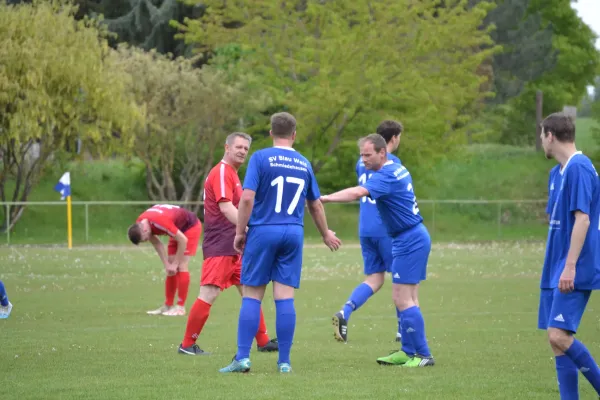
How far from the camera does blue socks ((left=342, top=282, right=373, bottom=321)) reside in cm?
1111

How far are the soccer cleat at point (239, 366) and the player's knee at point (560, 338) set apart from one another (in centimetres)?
283

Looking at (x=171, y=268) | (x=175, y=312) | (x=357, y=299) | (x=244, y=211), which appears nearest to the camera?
(x=244, y=211)

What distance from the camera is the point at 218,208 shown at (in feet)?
33.9

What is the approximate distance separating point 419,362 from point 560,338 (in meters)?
2.64

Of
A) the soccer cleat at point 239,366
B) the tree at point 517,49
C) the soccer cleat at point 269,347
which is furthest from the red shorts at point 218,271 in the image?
the tree at point 517,49

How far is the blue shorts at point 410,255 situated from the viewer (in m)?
9.72

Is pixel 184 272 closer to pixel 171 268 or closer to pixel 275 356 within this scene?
pixel 171 268

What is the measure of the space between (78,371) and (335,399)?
260cm

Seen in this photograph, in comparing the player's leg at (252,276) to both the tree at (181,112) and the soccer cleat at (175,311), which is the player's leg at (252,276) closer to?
the soccer cleat at (175,311)

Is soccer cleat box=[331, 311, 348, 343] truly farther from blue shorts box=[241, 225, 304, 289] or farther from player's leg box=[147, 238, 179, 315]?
player's leg box=[147, 238, 179, 315]

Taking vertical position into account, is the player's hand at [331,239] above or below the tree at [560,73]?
below

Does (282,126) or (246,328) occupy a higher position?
(282,126)

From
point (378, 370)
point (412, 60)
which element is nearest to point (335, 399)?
point (378, 370)

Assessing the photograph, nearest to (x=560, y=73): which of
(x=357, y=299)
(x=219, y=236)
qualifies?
(x=357, y=299)
